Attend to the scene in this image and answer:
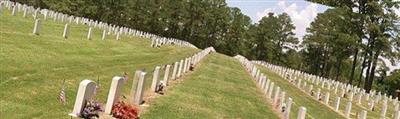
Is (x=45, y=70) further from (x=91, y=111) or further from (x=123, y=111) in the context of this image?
(x=91, y=111)

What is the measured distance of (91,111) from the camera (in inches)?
585

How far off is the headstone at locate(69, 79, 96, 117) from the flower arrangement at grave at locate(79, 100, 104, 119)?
5.6 inches

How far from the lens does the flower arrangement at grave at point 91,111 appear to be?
14.7 meters

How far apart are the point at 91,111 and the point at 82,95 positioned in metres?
0.68

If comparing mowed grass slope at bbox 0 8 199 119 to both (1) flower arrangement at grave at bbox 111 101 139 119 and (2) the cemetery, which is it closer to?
(2) the cemetery

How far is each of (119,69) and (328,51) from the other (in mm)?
92408

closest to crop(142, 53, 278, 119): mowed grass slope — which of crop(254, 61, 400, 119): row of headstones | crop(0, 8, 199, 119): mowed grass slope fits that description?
crop(0, 8, 199, 119): mowed grass slope

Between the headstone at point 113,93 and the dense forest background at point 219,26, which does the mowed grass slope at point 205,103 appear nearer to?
the headstone at point 113,93

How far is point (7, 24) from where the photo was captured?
3888 cm

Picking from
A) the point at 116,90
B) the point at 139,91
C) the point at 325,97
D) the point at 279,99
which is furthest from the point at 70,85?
the point at 325,97

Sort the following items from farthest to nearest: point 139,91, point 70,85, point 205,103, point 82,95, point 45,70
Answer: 1. point 205,103
2. point 45,70
3. point 70,85
4. point 139,91
5. point 82,95

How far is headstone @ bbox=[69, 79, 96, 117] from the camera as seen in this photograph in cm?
1424

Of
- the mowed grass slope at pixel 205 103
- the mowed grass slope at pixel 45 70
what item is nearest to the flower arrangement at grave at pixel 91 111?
the mowed grass slope at pixel 45 70

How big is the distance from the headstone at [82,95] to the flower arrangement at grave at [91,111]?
0.14m
